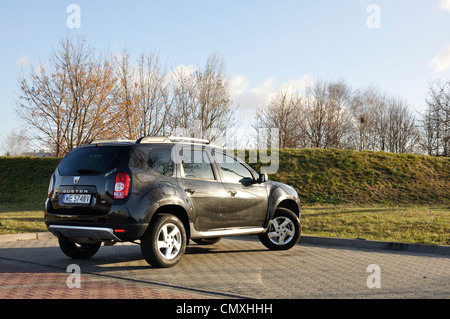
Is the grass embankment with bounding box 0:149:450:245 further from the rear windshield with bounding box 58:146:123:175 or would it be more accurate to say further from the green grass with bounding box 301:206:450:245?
the rear windshield with bounding box 58:146:123:175

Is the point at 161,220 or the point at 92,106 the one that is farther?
the point at 92,106

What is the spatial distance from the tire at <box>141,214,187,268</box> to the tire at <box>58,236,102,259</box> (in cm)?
147

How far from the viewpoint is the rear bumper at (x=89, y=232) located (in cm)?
684

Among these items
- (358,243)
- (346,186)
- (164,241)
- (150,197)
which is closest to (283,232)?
(358,243)

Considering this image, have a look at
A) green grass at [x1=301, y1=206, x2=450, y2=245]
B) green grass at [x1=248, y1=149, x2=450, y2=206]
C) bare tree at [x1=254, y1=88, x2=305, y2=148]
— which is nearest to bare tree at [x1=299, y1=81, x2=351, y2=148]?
bare tree at [x1=254, y1=88, x2=305, y2=148]

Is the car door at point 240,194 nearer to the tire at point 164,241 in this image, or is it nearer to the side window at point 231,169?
the side window at point 231,169

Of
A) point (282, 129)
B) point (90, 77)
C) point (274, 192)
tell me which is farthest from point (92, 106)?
point (274, 192)

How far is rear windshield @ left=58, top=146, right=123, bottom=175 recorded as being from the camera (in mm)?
7117

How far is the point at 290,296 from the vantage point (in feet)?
17.8

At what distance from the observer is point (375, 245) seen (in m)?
9.96

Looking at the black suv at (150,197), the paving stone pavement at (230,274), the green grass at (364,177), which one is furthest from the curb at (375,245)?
the green grass at (364,177)
